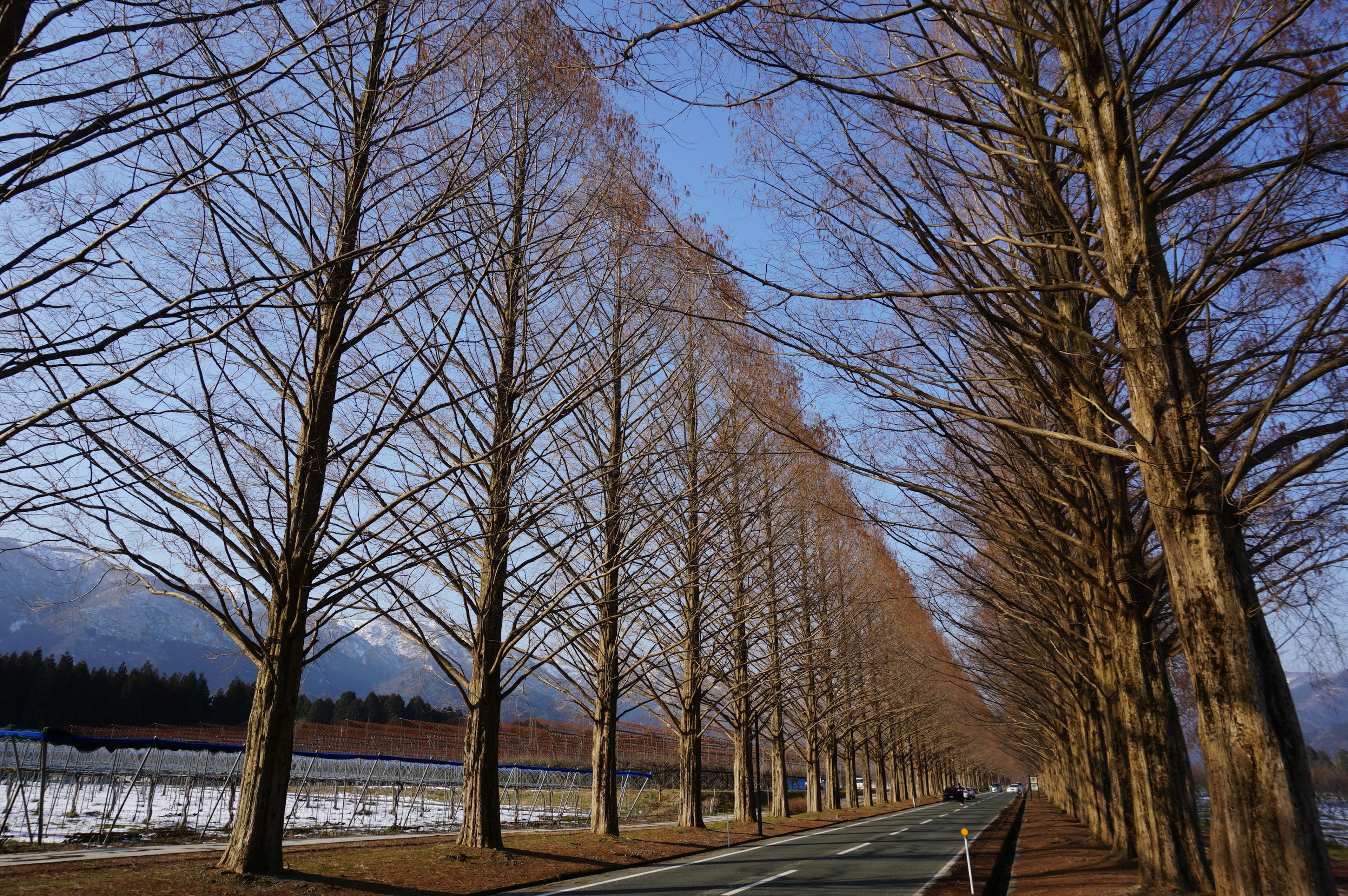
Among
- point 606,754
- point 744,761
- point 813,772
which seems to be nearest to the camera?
point 606,754

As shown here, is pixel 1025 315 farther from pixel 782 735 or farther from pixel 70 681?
pixel 70 681

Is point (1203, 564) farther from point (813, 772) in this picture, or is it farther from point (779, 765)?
point (813, 772)

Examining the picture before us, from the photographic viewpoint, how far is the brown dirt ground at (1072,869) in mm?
9281

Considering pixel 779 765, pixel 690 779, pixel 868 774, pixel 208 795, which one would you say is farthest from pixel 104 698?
pixel 690 779

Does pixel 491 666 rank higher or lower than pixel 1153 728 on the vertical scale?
higher

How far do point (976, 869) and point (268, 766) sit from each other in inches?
466

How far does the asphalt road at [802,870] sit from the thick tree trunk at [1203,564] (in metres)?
6.38

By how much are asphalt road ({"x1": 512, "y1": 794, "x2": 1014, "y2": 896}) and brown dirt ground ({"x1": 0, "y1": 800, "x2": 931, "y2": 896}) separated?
1.88ft

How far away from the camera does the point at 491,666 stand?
11.6 m

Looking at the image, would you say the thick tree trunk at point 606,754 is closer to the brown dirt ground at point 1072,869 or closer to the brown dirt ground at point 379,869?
the brown dirt ground at point 379,869

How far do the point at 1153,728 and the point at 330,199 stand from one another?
449 inches

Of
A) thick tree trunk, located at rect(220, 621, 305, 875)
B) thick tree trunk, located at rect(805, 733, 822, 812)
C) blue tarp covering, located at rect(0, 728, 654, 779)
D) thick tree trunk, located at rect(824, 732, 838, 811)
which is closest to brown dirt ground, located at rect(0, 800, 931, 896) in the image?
thick tree trunk, located at rect(220, 621, 305, 875)

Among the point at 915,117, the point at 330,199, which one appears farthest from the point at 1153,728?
the point at 330,199

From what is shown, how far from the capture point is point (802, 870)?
12492mm
